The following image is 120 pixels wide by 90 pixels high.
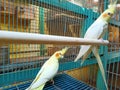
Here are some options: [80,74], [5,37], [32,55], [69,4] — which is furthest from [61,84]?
[5,37]

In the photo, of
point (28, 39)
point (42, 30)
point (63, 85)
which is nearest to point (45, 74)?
point (63, 85)

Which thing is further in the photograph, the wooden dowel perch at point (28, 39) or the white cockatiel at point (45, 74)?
the white cockatiel at point (45, 74)

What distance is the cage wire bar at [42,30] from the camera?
2.96 ft

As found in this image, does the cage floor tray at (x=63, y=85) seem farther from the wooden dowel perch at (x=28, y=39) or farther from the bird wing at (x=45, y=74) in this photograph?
the wooden dowel perch at (x=28, y=39)

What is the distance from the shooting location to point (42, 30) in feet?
3.46

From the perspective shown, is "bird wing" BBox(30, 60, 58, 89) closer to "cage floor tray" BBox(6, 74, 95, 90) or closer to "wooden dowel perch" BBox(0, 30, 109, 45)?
"cage floor tray" BBox(6, 74, 95, 90)

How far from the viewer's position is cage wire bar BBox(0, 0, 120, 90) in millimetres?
901

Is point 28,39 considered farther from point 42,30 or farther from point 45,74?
point 42,30

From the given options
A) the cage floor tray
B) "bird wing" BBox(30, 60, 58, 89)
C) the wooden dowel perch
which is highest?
the wooden dowel perch

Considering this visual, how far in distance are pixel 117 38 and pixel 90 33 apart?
2.18 feet

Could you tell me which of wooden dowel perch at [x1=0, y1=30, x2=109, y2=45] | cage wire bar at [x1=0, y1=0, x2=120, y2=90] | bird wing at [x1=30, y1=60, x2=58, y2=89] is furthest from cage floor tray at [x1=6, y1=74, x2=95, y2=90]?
wooden dowel perch at [x1=0, y1=30, x2=109, y2=45]

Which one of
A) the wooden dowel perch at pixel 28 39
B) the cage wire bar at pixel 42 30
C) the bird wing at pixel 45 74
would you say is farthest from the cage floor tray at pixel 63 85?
the wooden dowel perch at pixel 28 39

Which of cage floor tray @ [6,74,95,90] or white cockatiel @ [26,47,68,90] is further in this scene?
cage floor tray @ [6,74,95,90]

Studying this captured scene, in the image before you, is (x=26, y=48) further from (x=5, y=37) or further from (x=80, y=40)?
(x=5, y=37)
